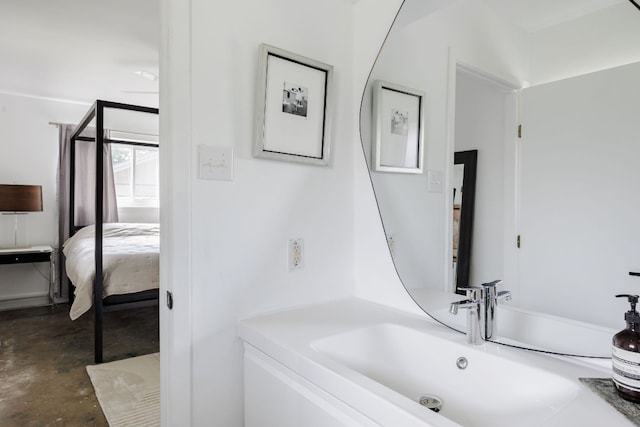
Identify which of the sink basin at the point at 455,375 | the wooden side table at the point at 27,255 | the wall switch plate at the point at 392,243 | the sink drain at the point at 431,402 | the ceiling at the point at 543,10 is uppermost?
the ceiling at the point at 543,10

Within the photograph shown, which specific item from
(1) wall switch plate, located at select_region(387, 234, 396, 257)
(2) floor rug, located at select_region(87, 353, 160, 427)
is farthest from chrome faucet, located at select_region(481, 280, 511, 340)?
(2) floor rug, located at select_region(87, 353, 160, 427)

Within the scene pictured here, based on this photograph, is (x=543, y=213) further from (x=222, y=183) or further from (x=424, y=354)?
(x=222, y=183)

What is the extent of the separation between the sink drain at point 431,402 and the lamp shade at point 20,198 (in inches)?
169

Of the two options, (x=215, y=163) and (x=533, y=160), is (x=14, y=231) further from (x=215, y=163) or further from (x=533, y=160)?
(x=533, y=160)

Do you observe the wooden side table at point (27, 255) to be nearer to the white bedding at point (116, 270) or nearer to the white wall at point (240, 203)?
the white bedding at point (116, 270)

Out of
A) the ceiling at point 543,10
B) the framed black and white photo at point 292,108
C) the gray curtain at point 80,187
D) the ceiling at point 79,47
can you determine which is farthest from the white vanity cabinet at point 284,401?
the gray curtain at point 80,187

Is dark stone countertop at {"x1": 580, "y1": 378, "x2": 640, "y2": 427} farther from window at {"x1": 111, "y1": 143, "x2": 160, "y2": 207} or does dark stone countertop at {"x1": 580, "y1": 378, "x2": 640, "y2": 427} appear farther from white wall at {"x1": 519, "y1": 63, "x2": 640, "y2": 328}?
window at {"x1": 111, "y1": 143, "x2": 160, "y2": 207}

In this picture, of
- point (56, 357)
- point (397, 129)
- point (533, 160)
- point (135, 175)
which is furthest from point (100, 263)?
point (533, 160)

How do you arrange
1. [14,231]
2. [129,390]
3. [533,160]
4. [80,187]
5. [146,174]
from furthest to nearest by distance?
[146,174] < [80,187] < [14,231] < [129,390] < [533,160]

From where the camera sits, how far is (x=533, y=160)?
972 mm

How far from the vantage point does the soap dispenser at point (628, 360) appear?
0.70 m

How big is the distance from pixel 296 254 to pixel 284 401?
520 mm

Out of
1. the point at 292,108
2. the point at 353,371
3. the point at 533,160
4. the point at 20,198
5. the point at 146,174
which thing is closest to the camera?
the point at 353,371

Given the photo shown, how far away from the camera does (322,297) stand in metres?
1.49
